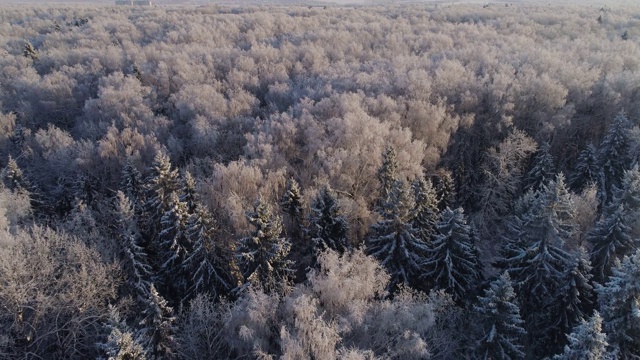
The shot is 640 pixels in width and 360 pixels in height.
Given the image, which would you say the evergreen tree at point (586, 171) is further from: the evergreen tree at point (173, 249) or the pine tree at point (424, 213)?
the evergreen tree at point (173, 249)

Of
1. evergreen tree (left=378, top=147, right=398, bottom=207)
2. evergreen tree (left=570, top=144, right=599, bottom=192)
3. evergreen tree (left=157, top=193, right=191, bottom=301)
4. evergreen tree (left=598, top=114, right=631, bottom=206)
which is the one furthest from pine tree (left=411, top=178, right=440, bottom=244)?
evergreen tree (left=598, top=114, right=631, bottom=206)

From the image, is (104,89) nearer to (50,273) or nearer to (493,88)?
(50,273)

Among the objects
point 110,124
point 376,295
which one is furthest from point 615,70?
point 110,124

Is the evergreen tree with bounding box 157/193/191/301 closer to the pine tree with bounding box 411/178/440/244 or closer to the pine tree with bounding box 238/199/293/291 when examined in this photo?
the pine tree with bounding box 238/199/293/291

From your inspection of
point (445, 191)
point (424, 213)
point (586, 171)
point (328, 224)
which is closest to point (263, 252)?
point (328, 224)

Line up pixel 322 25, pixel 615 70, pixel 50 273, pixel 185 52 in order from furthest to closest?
pixel 322 25
pixel 185 52
pixel 615 70
pixel 50 273

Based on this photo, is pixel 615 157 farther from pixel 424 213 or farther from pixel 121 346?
pixel 121 346
